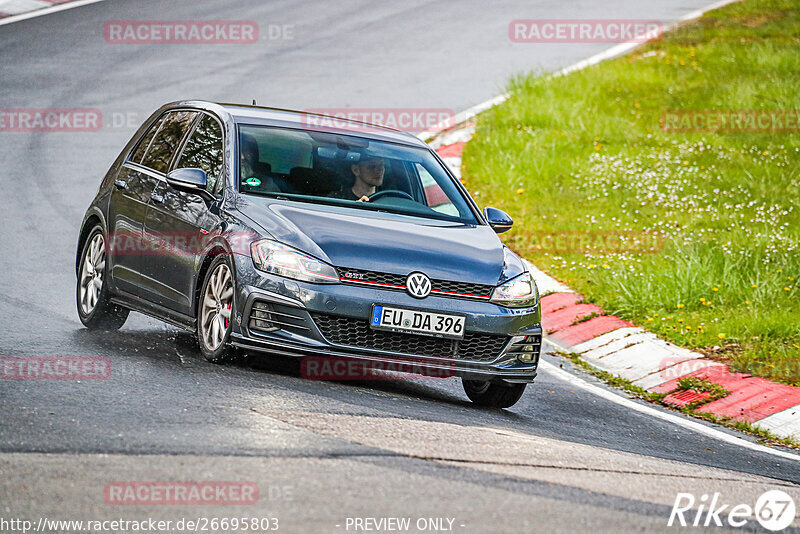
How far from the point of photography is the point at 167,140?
9.07 metres

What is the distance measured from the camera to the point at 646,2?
95.6 feet

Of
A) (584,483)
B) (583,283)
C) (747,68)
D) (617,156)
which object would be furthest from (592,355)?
(747,68)

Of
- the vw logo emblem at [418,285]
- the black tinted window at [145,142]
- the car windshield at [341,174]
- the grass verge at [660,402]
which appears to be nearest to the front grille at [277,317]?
the vw logo emblem at [418,285]

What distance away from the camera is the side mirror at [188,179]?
26.0 ft

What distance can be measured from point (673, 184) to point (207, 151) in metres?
8.71

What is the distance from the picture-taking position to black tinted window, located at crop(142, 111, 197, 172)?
8922 millimetres

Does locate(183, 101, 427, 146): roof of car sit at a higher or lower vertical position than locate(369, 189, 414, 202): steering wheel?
higher

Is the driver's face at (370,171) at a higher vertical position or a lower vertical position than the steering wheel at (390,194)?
higher

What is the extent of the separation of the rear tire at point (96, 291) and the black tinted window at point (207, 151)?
109cm

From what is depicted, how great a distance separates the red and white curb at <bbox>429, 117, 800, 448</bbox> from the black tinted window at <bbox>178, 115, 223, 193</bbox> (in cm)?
369

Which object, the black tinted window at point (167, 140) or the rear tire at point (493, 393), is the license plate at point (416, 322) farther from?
the black tinted window at point (167, 140)

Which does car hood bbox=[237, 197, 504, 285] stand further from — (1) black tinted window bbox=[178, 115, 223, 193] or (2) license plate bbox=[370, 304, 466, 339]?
(1) black tinted window bbox=[178, 115, 223, 193]

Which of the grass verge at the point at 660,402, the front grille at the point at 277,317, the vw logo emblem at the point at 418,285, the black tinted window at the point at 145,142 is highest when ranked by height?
the black tinted window at the point at 145,142

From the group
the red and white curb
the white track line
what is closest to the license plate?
the red and white curb
